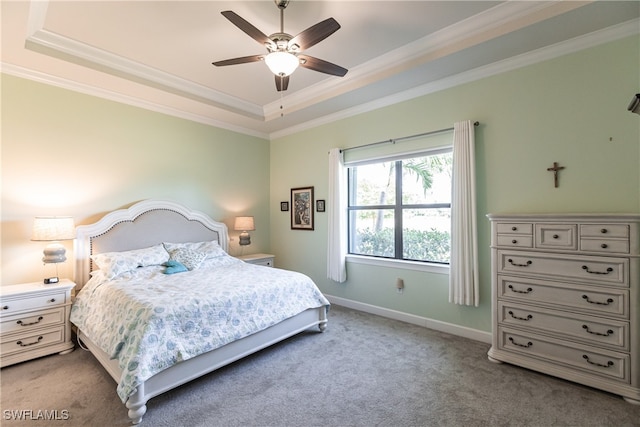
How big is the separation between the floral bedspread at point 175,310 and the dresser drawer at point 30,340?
18 centimetres

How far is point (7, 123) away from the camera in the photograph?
3020 mm

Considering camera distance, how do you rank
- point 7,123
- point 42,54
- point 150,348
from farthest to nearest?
point 7,123, point 42,54, point 150,348

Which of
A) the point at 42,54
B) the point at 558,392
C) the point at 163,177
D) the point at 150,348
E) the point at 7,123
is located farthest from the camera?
the point at 163,177

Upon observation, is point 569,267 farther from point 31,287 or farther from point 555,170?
point 31,287

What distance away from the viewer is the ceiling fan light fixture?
7.20 ft

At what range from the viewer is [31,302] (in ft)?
9.05

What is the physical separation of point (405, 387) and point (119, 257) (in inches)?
125

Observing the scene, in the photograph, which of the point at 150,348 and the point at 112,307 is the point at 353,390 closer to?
the point at 150,348

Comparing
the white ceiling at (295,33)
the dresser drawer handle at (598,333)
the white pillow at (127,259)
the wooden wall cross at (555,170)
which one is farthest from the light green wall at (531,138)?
the white pillow at (127,259)

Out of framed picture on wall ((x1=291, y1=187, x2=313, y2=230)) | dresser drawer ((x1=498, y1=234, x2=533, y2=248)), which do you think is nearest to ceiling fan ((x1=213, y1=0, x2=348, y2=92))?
dresser drawer ((x1=498, y1=234, x2=533, y2=248))

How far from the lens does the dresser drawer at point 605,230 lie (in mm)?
2143

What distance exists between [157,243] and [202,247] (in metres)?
0.56

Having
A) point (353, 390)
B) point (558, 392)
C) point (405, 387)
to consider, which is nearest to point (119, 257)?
point (353, 390)

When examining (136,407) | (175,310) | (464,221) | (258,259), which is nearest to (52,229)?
(175,310)
